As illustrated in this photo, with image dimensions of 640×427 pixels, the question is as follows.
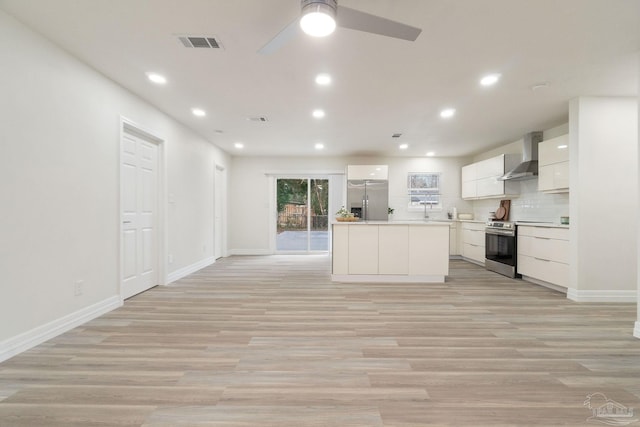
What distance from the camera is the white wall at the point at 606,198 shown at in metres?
3.85

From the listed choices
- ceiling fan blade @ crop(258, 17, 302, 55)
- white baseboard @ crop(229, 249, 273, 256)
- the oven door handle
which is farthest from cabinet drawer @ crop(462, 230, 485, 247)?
ceiling fan blade @ crop(258, 17, 302, 55)

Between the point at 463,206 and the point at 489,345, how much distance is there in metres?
5.82

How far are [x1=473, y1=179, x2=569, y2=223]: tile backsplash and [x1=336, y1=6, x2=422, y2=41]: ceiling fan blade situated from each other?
448cm

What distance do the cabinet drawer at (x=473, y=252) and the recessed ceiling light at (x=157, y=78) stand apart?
20.4ft

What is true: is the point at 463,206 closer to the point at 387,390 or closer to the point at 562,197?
the point at 562,197

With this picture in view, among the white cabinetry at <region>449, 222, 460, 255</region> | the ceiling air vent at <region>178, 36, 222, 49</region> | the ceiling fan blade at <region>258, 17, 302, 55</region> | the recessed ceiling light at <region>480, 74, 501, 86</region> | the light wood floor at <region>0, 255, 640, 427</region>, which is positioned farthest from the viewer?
the white cabinetry at <region>449, 222, 460, 255</region>

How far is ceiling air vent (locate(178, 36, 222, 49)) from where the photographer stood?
2.54 metres

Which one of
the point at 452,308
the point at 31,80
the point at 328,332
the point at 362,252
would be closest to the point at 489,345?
the point at 452,308

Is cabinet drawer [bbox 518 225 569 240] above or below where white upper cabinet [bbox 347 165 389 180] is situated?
below

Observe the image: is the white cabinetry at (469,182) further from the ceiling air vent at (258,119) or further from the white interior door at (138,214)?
the white interior door at (138,214)

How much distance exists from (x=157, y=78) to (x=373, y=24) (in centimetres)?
258

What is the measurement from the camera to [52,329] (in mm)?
2631

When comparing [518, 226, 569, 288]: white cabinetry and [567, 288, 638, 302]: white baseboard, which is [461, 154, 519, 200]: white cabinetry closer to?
[518, 226, 569, 288]: white cabinetry

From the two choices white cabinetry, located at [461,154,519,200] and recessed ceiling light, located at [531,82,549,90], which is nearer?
recessed ceiling light, located at [531,82,549,90]
